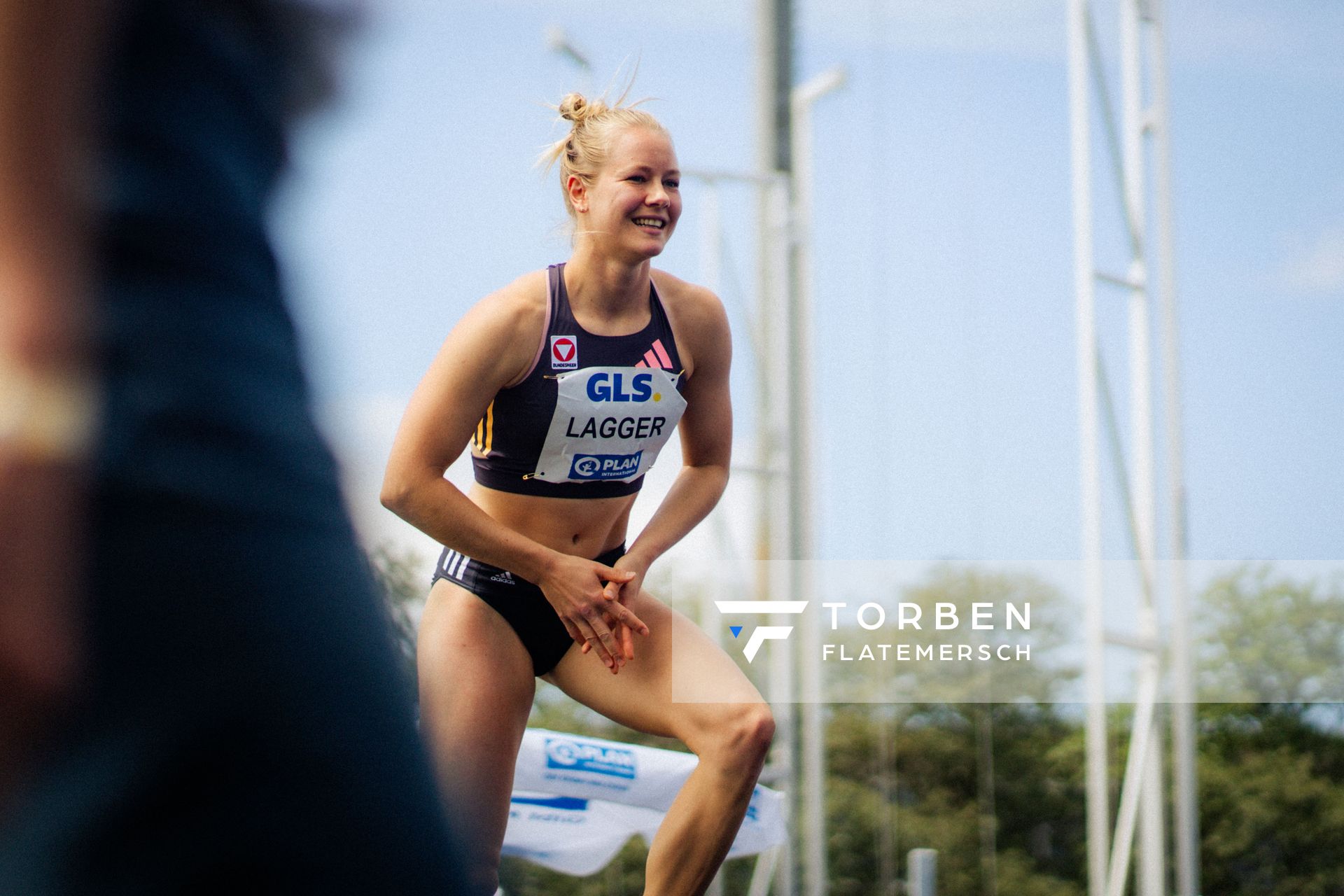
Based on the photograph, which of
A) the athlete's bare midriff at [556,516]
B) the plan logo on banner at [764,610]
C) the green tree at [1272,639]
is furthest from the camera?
the green tree at [1272,639]

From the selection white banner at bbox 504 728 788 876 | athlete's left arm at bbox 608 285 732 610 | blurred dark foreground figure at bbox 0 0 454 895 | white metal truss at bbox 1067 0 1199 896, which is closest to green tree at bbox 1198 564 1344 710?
white metal truss at bbox 1067 0 1199 896

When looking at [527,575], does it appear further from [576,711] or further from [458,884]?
[576,711]

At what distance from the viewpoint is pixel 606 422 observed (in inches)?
102

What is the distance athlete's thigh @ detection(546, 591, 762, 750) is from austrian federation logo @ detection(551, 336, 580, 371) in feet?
1.47

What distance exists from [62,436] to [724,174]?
206 inches

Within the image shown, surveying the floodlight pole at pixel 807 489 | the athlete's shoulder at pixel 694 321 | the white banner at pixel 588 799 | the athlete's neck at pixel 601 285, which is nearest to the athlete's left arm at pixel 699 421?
A: the athlete's shoulder at pixel 694 321

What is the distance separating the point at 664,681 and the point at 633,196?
0.89 metres

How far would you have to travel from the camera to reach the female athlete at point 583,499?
2.47 m

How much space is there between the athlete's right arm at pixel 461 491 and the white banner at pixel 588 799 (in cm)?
196

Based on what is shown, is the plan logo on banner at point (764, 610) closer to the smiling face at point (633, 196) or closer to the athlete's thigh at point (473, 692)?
the athlete's thigh at point (473, 692)

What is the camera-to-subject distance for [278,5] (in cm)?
58

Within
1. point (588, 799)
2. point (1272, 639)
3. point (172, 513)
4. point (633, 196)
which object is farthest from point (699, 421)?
point (1272, 639)

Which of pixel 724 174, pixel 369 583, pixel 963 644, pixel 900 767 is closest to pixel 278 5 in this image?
pixel 369 583

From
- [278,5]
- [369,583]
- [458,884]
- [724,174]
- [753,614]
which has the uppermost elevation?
[724,174]
